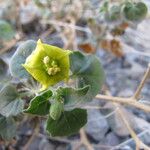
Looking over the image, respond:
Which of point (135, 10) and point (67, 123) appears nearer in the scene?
point (67, 123)

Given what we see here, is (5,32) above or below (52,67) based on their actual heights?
below

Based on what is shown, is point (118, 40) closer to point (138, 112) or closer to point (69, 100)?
point (138, 112)

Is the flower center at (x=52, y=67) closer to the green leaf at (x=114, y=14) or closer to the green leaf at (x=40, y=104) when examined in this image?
the green leaf at (x=40, y=104)

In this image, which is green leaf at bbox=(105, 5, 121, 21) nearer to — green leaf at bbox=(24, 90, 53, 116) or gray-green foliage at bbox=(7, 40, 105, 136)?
gray-green foliage at bbox=(7, 40, 105, 136)

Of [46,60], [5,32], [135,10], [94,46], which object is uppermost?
[46,60]

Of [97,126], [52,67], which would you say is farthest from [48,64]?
[97,126]

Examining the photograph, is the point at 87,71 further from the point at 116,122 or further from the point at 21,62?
the point at 116,122
